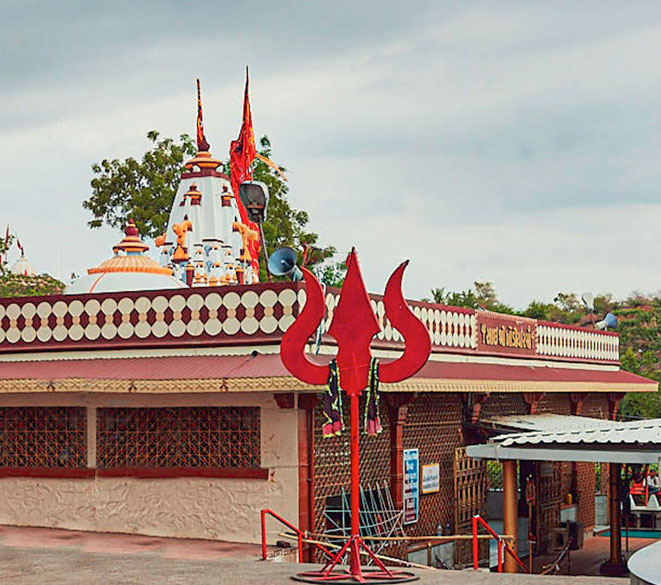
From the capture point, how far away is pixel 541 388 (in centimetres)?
2198

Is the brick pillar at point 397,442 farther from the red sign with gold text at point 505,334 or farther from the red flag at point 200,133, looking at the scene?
the red flag at point 200,133

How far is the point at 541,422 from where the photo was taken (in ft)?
71.4

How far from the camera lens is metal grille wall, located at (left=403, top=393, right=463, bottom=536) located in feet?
61.0

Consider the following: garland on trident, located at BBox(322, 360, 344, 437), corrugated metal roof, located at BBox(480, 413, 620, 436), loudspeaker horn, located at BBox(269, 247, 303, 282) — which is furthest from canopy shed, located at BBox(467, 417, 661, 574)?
garland on trident, located at BBox(322, 360, 344, 437)

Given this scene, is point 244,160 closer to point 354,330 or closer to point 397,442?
point 397,442

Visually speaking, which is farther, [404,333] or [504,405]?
[504,405]

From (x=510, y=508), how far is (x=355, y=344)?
4519 millimetres

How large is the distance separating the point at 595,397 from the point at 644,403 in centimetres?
2000

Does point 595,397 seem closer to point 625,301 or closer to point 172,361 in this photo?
point 172,361

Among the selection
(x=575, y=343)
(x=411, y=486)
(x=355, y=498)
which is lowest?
(x=411, y=486)

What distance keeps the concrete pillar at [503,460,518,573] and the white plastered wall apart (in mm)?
2775

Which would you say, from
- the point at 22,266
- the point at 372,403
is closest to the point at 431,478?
the point at 372,403

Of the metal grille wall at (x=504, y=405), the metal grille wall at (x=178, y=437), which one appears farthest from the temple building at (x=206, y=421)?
the metal grille wall at (x=504, y=405)

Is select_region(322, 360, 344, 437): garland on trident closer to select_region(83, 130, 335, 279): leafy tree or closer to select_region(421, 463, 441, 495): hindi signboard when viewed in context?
select_region(421, 463, 441, 495): hindi signboard
